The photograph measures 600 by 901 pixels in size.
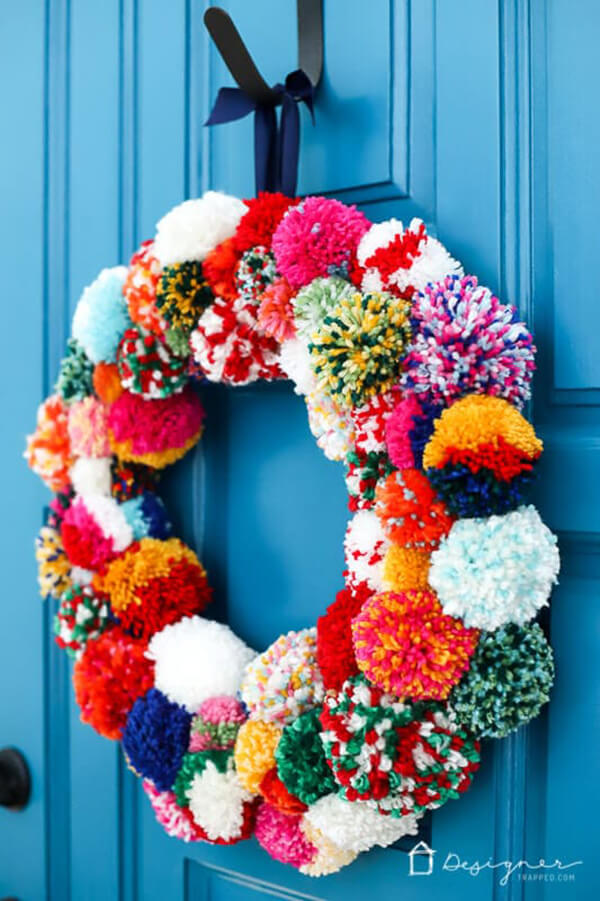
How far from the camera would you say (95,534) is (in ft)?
2.78

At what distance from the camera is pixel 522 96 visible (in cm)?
68

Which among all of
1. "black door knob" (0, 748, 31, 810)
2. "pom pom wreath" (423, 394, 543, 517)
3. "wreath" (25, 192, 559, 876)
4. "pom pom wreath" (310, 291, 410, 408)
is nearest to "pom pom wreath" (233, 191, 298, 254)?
"wreath" (25, 192, 559, 876)

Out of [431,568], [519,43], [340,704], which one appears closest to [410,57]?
[519,43]

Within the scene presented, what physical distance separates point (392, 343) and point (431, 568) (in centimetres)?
17

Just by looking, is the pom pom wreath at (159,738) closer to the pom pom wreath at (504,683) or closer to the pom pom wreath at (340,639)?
the pom pom wreath at (340,639)

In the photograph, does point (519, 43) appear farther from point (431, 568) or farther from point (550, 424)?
point (431, 568)

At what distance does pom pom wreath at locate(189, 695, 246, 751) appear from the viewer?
2.56 ft

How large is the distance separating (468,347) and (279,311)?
172mm

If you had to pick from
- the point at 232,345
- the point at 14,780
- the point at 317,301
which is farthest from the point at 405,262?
the point at 14,780

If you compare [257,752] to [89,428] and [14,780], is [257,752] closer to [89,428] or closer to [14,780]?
[89,428]

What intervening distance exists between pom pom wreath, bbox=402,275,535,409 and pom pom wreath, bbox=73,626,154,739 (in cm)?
40

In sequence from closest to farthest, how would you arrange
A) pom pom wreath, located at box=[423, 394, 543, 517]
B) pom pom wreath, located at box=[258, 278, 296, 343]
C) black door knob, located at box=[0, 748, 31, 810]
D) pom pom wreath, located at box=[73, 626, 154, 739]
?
pom pom wreath, located at box=[423, 394, 543, 517], pom pom wreath, located at box=[258, 278, 296, 343], pom pom wreath, located at box=[73, 626, 154, 739], black door knob, located at box=[0, 748, 31, 810]

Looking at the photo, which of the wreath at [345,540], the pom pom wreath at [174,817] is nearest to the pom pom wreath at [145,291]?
the wreath at [345,540]

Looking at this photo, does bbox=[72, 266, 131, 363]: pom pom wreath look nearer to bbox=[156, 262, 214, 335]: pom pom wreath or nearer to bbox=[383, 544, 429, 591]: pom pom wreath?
bbox=[156, 262, 214, 335]: pom pom wreath
